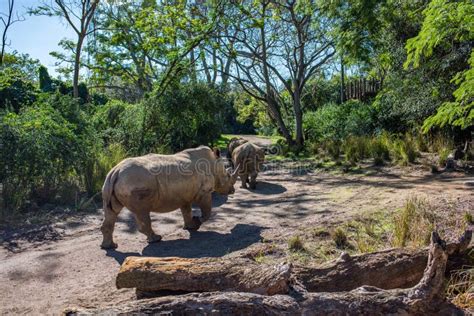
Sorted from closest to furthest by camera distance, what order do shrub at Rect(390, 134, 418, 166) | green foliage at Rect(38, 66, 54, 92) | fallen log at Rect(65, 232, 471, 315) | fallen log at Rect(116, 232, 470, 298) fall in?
fallen log at Rect(65, 232, 471, 315) < fallen log at Rect(116, 232, 470, 298) < shrub at Rect(390, 134, 418, 166) < green foliage at Rect(38, 66, 54, 92)

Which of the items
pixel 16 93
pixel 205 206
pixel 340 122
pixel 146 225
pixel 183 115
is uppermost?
pixel 16 93

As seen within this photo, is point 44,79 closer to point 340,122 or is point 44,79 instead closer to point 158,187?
point 340,122

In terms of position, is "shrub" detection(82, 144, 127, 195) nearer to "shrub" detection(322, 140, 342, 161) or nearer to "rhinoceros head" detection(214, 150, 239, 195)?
"rhinoceros head" detection(214, 150, 239, 195)

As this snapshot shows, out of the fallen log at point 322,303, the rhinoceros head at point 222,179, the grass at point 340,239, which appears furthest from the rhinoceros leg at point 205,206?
the fallen log at point 322,303

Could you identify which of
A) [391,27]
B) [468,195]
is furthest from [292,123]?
[468,195]

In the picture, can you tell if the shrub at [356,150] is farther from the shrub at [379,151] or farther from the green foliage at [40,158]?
the green foliage at [40,158]

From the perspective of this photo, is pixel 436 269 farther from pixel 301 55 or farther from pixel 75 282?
pixel 301 55

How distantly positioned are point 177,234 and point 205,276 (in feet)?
13.4

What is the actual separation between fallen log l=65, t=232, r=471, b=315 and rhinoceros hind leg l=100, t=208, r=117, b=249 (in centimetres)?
406

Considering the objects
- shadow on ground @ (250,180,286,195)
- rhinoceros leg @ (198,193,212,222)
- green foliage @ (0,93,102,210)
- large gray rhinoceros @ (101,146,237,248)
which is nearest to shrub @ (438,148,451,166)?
shadow on ground @ (250,180,286,195)

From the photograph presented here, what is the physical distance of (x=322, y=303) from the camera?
3342 millimetres

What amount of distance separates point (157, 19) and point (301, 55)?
6703 millimetres

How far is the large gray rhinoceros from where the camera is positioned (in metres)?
7.16

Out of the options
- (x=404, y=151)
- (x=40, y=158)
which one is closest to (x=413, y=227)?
(x=40, y=158)
